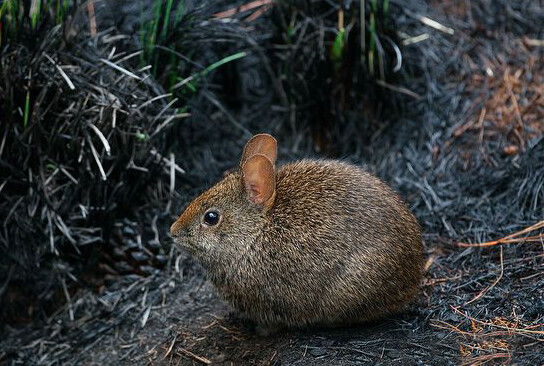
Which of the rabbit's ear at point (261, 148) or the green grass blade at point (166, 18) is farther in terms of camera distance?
the green grass blade at point (166, 18)

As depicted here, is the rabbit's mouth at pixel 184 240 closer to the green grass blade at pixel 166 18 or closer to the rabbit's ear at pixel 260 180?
the rabbit's ear at pixel 260 180

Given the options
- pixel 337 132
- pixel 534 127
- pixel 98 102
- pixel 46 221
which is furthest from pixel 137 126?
pixel 534 127

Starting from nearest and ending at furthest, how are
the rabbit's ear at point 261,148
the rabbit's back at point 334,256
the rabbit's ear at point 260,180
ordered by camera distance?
the rabbit's back at point 334,256 < the rabbit's ear at point 260,180 < the rabbit's ear at point 261,148

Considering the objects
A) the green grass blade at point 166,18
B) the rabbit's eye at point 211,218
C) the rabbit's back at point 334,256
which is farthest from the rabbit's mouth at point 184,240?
the green grass blade at point 166,18

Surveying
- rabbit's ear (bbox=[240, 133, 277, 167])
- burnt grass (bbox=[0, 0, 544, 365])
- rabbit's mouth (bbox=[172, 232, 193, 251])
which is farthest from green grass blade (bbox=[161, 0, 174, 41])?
rabbit's mouth (bbox=[172, 232, 193, 251])

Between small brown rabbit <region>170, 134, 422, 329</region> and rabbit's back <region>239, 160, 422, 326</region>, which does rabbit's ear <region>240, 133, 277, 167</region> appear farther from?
rabbit's back <region>239, 160, 422, 326</region>

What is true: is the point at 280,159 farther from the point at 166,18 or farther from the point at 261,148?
the point at 261,148

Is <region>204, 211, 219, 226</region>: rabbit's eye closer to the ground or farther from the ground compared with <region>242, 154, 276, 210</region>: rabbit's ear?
closer to the ground

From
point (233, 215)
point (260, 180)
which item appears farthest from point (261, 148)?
point (233, 215)

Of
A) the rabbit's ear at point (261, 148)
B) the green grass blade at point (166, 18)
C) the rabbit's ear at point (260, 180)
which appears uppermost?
the green grass blade at point (166, 18)
